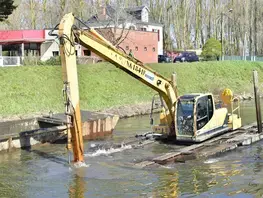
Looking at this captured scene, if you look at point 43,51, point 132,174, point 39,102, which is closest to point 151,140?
point 132,174

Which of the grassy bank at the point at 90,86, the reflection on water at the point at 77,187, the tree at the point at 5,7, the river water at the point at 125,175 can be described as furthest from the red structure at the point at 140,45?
the reflection on water at the point at 77,187

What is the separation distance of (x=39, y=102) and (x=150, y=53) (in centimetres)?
3105

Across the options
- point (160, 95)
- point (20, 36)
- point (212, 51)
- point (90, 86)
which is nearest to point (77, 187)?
point (160, 95)

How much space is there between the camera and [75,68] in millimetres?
15086

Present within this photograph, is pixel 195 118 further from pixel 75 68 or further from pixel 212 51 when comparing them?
pixel 212 51

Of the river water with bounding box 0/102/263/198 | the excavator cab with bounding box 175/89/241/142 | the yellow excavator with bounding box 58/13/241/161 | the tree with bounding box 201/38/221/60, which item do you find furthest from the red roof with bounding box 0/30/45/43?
the excavator cab with bounding box 175/89/241/142

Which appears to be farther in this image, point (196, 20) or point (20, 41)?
point (196, 20)

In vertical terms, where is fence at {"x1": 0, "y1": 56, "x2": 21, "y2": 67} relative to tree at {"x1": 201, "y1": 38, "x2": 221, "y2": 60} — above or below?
below

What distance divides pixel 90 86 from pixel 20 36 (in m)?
23.1

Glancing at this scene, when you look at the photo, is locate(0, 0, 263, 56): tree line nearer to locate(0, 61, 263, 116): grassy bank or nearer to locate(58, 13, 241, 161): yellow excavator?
locate(0, 61, 263, 116): grassy bank

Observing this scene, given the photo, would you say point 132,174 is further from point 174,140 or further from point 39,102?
point 39,102

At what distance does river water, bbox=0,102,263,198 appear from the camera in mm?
12891

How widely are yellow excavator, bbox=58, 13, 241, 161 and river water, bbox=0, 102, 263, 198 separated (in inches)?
44.4

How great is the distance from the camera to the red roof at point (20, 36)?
5672 cm
